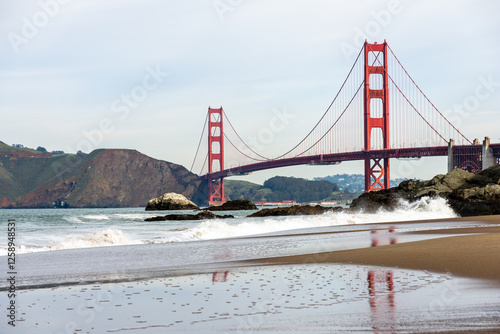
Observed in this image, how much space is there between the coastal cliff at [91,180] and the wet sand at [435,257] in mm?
123842

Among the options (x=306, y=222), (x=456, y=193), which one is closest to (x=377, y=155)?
(x=456, y=193)

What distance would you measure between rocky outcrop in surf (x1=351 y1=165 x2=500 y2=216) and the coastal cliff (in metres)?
93.8

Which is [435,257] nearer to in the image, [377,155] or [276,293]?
[276,293]

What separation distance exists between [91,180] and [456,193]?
12904 cm

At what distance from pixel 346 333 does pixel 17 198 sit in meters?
157

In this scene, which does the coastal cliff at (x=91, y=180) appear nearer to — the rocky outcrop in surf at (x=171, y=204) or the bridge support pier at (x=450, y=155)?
the rocky outcrop in surf at (x=171, y=204)

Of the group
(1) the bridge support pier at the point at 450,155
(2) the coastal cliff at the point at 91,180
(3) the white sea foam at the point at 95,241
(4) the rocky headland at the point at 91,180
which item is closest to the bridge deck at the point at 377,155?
(1) the bridge support pier at the point at 450,155

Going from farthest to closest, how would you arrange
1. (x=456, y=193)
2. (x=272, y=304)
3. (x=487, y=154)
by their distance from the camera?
(x=487, y=154), (x=456, y=193), (x=272, y=304)

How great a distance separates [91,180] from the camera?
153 m

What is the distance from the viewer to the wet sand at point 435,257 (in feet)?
28.1

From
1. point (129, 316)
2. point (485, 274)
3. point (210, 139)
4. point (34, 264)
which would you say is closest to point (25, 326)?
point (129, 316)

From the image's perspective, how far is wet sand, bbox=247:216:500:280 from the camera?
28.1 feet

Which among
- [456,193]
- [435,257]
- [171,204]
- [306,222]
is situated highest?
[456,193]

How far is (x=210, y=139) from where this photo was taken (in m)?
108
